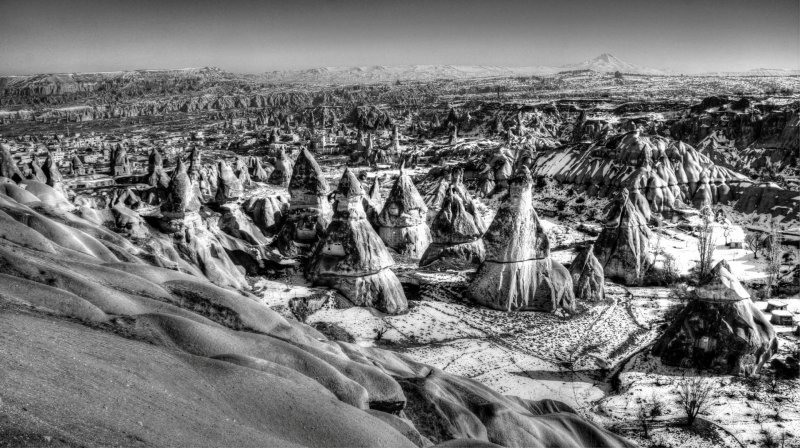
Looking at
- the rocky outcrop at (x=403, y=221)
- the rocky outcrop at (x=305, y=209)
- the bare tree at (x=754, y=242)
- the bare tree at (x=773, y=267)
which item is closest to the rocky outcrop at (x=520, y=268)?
the rocky outcrop at (x=403, y=221)

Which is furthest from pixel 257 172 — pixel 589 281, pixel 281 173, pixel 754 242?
pixel 754 242

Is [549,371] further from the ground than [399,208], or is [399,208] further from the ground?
[399,208]

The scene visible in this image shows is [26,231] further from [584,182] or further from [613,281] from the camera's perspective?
[584,182]

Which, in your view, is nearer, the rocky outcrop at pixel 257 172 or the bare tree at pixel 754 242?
the bare tree at pixel 754 242

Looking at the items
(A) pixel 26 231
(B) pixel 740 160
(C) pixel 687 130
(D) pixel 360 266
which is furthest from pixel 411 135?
(A) pixel 26 231

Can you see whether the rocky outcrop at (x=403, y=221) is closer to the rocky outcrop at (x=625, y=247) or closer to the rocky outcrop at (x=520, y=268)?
the rocky outcrop at (x=520, y=268)
